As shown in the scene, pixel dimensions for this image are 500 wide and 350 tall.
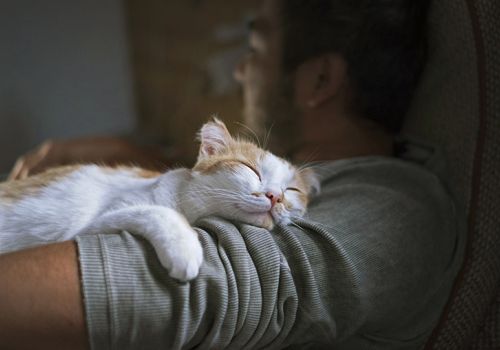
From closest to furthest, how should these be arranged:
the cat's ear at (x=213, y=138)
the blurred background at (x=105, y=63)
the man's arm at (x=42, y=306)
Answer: the man's arm at (x=42, y=306) → the cat's ear at (x=213, y=138) → the blurred background at (x=105, y=63)

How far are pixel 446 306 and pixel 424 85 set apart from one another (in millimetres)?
457

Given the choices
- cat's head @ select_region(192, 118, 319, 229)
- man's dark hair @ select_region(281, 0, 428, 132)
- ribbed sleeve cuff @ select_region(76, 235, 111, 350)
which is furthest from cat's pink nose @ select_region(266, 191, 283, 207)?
man's dark hair @ select_region(281, 0, 428, 132)

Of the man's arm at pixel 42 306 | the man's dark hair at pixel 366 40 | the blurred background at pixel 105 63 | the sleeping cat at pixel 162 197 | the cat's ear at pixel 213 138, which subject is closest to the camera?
the man's arm at pixel 42 306

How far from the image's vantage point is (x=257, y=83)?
1067mm

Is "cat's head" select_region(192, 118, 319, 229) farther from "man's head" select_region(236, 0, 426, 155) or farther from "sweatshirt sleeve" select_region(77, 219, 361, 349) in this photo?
"man's head" select_region(236, 0, 426, 155)

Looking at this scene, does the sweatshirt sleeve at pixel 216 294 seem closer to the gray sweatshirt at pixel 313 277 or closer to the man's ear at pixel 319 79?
the gray sweatshirt at pixel 313 277

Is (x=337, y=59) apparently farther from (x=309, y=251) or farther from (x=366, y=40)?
(x=309, y=251)

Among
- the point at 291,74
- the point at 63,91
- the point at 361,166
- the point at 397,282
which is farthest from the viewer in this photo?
the point at 63,91

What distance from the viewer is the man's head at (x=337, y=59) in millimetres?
972

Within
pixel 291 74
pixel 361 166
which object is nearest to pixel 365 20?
pixel 291 74

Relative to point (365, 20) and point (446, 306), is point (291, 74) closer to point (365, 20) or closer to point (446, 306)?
point (365, 20)

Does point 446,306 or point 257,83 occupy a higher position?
point 257,83

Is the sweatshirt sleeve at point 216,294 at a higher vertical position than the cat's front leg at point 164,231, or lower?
lower

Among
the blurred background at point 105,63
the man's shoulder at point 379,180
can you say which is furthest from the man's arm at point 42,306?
the blurred background at point 105,63
